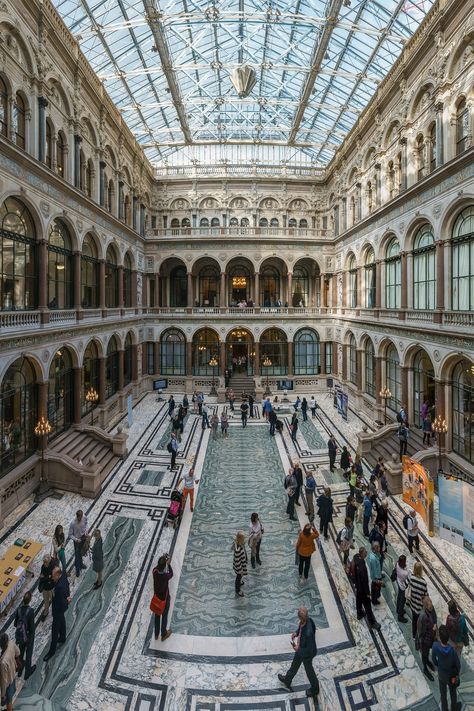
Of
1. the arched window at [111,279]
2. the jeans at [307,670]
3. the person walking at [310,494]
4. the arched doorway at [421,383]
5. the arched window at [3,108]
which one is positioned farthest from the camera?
the arched window at [111,279]

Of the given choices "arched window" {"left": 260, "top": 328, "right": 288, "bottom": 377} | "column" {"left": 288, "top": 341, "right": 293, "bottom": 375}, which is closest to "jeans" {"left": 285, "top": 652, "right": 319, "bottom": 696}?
"column" {"left": 288, "top": 341, "right": 293, "bottom": 375}

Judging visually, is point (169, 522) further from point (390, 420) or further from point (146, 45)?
point (146, 45)

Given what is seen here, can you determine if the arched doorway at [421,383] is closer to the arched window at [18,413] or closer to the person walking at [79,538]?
the person walking at [79,538]

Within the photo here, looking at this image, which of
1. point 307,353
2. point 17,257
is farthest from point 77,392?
point 307,353

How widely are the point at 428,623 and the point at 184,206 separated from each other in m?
34.0

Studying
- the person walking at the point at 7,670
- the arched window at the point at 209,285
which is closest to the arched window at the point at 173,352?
the arched window at the point at 209,285

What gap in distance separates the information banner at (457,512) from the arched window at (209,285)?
1095 inches

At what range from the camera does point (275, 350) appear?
1340 inches

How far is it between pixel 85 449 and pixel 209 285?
71.2 ft

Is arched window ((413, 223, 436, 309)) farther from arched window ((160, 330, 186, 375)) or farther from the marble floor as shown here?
arched window ((160, 330, 186, 375))

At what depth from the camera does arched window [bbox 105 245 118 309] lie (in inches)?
981

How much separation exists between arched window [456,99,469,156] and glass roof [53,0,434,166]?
244 inches

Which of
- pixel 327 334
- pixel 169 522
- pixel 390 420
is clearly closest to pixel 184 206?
pixel 327 334

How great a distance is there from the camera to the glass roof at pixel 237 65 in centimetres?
1905
